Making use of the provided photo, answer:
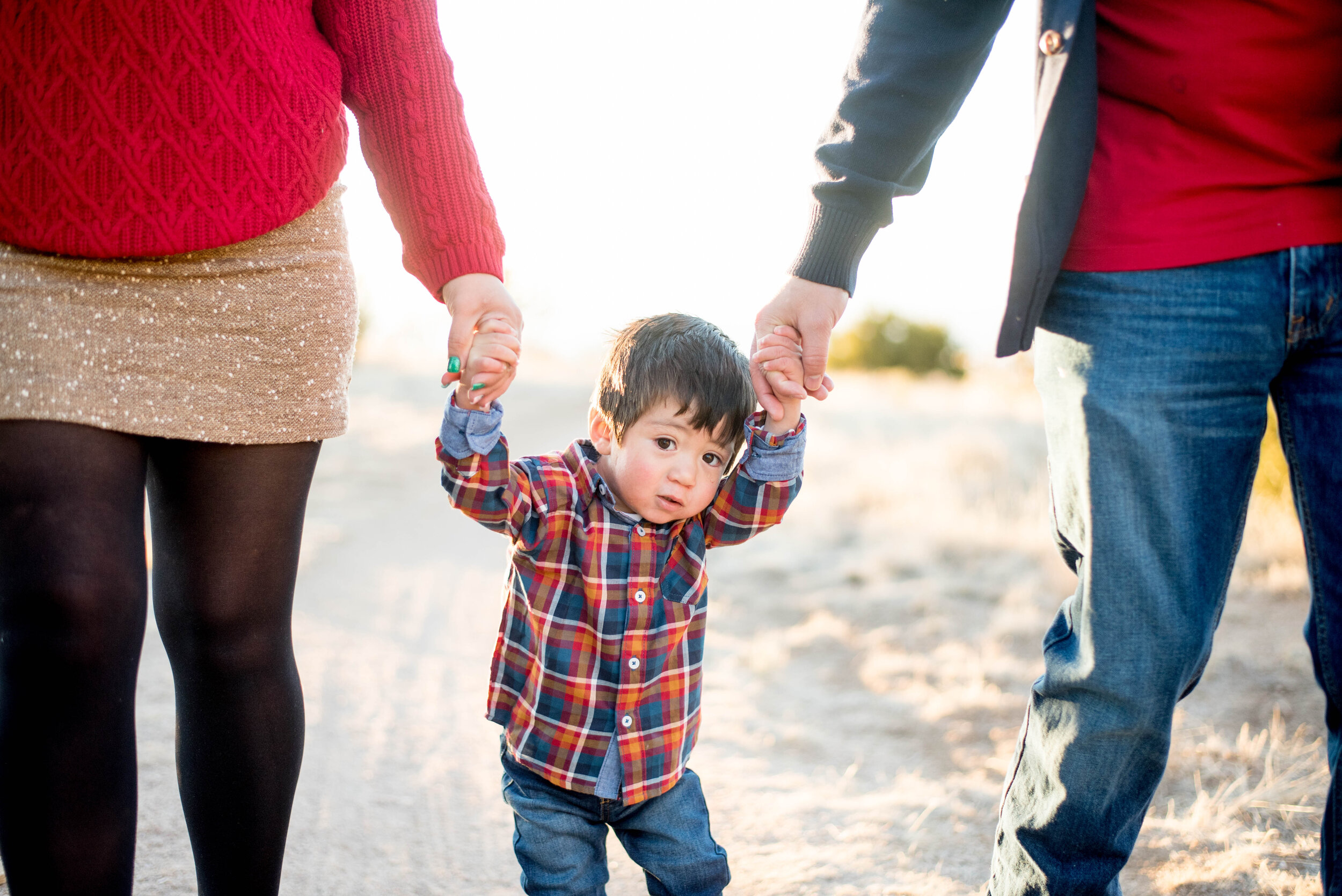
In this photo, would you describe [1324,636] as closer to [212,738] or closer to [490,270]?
[490,270]

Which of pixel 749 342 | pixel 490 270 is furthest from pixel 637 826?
pixel 490 270

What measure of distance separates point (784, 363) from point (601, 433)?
41cm

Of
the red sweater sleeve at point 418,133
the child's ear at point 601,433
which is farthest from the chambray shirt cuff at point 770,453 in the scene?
the red sweater sleeve at point 418,133

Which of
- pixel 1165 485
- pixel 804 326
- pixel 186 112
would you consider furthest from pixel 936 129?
pixel 186 112

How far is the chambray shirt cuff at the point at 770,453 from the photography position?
191 centimetres

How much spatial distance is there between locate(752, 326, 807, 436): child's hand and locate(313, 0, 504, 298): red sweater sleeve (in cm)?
47

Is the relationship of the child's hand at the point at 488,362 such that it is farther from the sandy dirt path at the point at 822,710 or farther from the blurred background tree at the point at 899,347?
the blurred background tree at the point at 899,347

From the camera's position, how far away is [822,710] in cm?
363

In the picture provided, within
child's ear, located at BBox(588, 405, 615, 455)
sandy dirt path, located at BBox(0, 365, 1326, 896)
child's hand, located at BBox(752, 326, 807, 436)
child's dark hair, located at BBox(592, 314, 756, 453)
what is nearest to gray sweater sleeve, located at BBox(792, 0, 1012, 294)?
child's hand, located at BBox(752, 326, 807, 436)

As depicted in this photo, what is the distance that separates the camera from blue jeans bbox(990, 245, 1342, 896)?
4.88 ft

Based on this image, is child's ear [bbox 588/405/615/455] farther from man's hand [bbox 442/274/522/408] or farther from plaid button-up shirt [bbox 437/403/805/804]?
man's hand [bbox 442/274/522/408]

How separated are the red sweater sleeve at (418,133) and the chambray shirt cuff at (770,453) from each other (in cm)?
55

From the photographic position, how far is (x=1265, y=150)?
1.48 metres

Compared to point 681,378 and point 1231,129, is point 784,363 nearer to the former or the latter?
point 681,378
